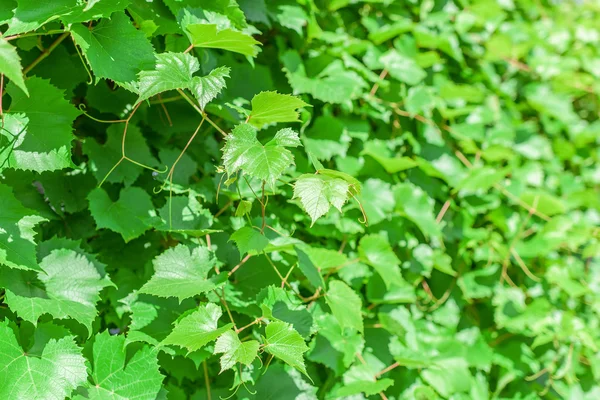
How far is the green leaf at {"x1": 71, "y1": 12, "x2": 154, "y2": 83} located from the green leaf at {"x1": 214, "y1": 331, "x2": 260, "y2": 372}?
1.73 feet

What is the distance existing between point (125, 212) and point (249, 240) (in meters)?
0.35

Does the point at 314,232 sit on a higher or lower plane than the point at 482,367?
higher

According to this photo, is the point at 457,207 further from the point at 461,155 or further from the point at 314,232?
the point at 314,232

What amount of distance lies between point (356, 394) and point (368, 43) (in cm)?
120

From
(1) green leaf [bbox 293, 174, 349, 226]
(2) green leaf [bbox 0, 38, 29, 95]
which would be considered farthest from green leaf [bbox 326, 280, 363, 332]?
(2) green leaf [bbox 0, 38, 29, 95]

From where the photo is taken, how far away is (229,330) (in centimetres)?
100

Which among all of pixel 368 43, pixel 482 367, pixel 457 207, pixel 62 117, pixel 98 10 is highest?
pixel 98 10

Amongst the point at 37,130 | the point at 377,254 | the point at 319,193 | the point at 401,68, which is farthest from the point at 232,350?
the point at 401,68

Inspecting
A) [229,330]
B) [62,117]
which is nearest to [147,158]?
[62,117]

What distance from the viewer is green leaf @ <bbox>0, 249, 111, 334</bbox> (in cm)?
103

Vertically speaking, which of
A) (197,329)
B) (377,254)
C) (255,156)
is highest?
(255,156)

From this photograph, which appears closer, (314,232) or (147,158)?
(147,158)

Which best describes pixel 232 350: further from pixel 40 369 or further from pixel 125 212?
pixel 125 212

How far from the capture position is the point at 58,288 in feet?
3.60
